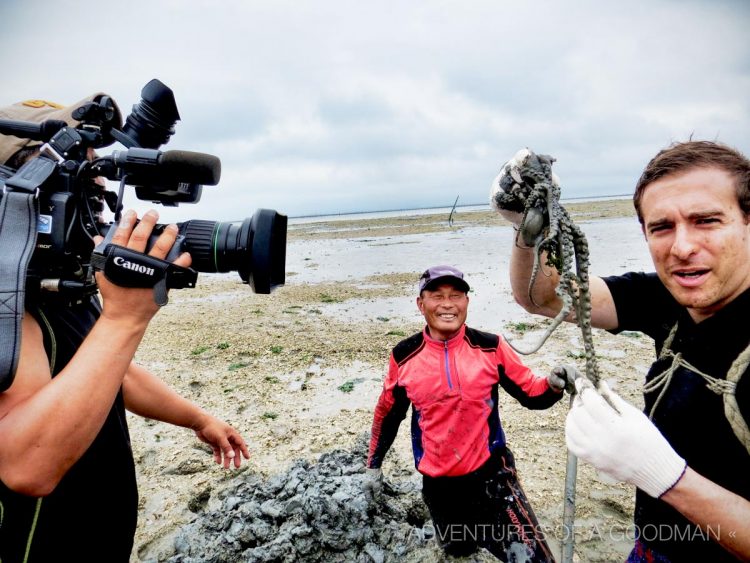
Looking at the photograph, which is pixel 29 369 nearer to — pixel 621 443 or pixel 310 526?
pixel 621 443

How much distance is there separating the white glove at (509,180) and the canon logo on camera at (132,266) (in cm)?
170

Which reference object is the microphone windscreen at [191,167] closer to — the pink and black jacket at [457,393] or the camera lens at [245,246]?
the camera lens at [245,246]

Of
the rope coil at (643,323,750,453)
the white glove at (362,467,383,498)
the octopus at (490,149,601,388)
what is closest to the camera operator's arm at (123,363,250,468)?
the white glove at (362,467,383,498)

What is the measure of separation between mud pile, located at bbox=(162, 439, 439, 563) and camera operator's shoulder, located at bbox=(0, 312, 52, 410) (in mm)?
2286

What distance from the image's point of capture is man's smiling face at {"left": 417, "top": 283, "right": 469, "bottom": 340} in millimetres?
3154

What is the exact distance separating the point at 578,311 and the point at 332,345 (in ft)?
20.8

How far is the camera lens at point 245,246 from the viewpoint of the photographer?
5.49ft

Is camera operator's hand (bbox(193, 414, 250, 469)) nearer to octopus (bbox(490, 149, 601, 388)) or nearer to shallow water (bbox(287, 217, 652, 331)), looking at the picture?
octopus (bbox(490, 149, 601, 388))

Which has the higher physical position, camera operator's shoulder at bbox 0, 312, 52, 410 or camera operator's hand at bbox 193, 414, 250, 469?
camera operator's shoulder at bbox 0, 312, 52, 410

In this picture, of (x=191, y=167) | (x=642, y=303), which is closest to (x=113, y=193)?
(x=191, y=167)

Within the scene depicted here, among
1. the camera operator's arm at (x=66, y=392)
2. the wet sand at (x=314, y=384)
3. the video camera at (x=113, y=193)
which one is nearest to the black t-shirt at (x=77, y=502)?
the camera operator's arm at (x=66, y=392)

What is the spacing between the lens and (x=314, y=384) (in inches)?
247

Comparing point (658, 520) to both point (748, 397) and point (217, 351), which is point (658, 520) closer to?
point (748, 397)

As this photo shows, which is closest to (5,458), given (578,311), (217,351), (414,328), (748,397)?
(578,311)
